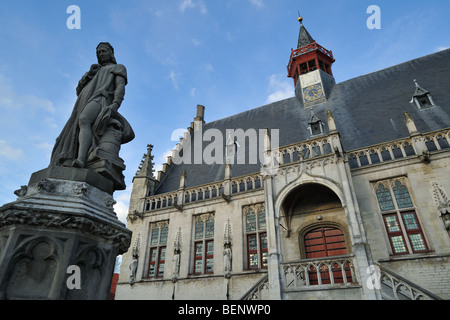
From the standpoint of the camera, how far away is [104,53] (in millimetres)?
4332

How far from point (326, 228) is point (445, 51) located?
15.3m

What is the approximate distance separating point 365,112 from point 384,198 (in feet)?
20.3

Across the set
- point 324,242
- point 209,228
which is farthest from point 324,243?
point 209,228

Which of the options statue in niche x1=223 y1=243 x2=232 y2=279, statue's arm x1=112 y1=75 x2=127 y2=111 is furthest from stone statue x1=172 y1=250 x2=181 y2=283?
statue's arm x1=112 y1=75 x2=127 y2=111

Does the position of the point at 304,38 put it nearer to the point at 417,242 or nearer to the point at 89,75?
the point at 417,242

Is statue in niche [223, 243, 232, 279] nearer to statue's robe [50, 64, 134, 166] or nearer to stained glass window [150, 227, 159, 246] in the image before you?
stained glass window [150, 227, 159, 246]

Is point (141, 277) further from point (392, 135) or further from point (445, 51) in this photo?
point (445, 51)

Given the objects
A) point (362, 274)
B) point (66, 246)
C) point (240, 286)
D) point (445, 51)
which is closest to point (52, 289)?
point (66, 246)

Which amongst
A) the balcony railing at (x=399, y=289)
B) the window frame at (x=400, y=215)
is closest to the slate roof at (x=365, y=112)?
the window frame at (x=400, y=215)

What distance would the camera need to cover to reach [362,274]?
8008mm

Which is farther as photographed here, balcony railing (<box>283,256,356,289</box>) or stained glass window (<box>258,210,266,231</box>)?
stained glass window (<box>258,210,266,231</box>)

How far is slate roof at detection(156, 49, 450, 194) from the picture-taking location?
526 inches

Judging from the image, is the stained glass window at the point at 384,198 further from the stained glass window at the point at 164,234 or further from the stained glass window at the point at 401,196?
the stained glass window at the point at 164,234

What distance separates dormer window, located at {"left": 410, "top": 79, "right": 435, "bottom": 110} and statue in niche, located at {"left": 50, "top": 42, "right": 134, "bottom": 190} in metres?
15.1
